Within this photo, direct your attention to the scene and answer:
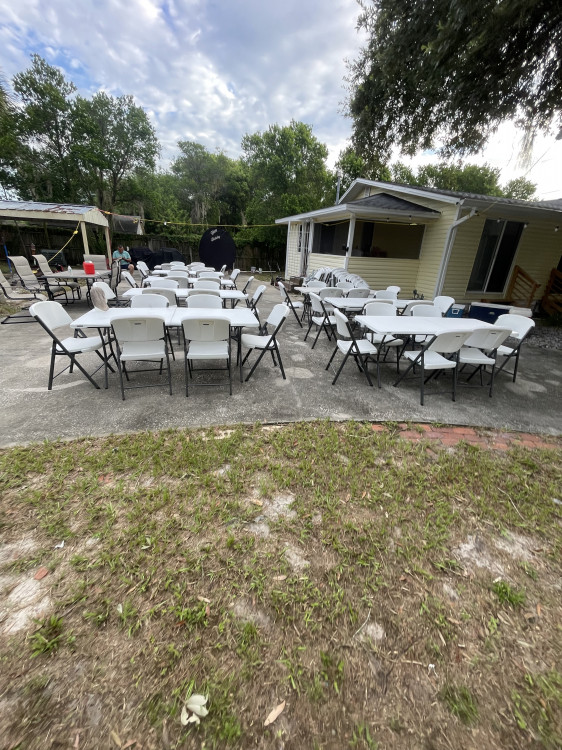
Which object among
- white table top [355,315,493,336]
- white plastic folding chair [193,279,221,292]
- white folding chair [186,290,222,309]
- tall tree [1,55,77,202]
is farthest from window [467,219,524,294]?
tall tree [1,55,77,202]

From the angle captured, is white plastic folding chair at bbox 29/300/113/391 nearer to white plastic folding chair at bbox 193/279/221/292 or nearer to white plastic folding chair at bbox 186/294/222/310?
white plastic folding chair at bbox 186/294/222/310

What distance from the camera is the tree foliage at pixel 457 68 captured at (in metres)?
3.76

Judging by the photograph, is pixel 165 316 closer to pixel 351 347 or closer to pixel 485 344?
pixel 351 347

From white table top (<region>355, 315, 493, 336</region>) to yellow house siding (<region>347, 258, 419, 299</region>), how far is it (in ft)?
18.1

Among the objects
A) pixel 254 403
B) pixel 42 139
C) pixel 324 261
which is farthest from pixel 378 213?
pixel 42 139

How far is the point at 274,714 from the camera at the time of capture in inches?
44.4

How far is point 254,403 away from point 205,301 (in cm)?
210

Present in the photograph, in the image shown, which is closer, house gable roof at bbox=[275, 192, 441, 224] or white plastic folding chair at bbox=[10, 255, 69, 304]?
white plastic folding chair at bbox=[10, 255, 69, 304]

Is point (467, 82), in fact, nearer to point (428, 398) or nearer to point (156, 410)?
point (428, 398)

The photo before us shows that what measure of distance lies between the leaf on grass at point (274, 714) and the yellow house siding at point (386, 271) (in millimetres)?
9529

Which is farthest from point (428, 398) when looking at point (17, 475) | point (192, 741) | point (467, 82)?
point (467, 82)

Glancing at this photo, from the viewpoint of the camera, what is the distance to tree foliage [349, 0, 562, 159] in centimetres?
376

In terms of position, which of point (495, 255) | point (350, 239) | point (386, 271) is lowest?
point (386, 271)

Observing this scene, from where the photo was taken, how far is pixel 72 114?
20891mm
